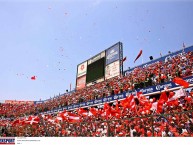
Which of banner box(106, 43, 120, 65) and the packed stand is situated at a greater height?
banner box(106, 43, 120, 65)

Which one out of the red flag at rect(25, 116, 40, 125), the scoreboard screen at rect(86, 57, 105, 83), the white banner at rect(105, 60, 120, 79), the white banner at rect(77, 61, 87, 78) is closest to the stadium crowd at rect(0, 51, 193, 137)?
the red flag at rect(25, 116, 40, 125)

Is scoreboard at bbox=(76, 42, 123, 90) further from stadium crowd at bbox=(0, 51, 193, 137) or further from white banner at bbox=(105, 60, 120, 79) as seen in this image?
stadium crowd at bbox=(0, 51, 193, 137)

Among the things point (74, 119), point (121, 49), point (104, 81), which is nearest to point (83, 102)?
point (104, 81)

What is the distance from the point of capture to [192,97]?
555 inches

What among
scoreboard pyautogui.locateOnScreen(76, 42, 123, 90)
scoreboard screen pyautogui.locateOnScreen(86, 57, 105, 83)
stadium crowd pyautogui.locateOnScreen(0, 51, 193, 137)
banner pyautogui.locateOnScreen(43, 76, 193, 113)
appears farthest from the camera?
scoreboard screen pyautogui.locateOnScreen(86, 57, 105, 83)

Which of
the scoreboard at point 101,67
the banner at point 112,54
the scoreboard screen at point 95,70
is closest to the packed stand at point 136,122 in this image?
the scoreboard at point 101,67

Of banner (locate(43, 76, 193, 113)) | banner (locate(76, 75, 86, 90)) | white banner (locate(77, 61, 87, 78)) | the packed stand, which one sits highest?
white banner (locate(77, 61, 87, 78))

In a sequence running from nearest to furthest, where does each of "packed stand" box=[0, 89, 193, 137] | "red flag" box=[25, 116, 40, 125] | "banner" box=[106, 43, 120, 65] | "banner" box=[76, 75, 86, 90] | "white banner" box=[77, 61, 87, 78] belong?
"packed stand" box=[0, 89, 193, 137] → "red flag" box=[25, 116, 40, 125] → "banner" box=[106, 43, 120, 65] → "banner" box=[76, 75, 86, 90] → "white banner" box=[77, 61, 87, 78]

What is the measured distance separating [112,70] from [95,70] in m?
4.77

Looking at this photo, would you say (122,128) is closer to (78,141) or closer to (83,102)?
(78,141)

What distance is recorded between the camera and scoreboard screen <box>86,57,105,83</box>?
119 ft

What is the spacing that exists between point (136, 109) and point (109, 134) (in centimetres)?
441


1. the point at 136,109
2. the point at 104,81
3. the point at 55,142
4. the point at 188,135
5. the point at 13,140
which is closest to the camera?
the point at 188,135

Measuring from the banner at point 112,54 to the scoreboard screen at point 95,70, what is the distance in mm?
1370
